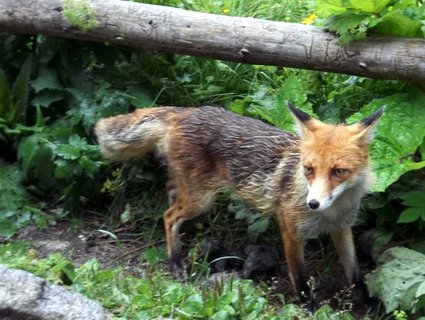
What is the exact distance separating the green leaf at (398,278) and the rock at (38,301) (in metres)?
1.76

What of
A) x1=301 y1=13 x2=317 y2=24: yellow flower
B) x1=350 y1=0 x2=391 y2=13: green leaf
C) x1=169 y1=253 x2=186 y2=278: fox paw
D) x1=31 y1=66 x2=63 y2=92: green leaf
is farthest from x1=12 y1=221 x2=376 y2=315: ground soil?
x1=301 y1=13 x2=317 y2=24: yellow flower

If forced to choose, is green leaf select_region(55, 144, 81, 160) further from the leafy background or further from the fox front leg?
the fox front leg

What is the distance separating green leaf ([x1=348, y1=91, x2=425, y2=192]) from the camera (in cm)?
564

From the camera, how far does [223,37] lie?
629cm

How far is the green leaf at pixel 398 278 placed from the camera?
17.7ft

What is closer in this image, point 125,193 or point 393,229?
point 393,229

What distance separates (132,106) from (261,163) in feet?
4.46

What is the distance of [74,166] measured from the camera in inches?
261

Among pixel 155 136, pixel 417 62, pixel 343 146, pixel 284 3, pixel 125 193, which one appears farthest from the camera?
pixel 284 3

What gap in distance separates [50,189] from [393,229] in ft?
8.64

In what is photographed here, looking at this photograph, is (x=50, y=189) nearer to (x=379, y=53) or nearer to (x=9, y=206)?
(x=9, y=206)

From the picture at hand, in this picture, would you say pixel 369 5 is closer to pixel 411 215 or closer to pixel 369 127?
pixel 369 127

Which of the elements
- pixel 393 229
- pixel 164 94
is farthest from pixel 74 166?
pixel 393 229

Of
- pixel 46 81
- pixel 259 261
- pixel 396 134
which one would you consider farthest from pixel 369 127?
pixel 46 81
